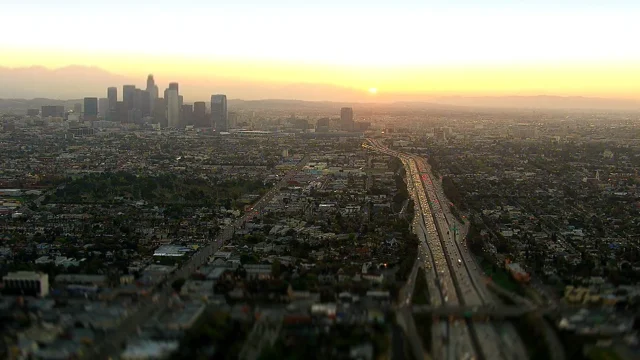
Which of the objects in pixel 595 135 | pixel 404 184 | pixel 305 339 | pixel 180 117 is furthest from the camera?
pixel 180 117

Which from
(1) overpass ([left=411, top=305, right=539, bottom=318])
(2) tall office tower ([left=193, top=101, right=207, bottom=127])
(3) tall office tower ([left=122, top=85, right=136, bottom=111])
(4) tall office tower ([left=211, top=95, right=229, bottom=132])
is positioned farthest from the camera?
(3) tall office tower ([left=122, top=85, right=136, bottom=111])

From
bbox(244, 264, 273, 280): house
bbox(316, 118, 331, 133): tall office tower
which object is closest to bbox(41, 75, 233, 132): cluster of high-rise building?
bbox(316, 118, 331, 133): tall office tower

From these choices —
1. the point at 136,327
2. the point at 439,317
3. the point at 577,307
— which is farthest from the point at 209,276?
the point at 577,307

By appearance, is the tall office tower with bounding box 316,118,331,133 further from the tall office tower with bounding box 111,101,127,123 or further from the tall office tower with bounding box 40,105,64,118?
the tall office tower with bounding box 40,105,64,118

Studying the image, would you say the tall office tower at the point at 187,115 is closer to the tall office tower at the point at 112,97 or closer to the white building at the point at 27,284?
the tall office tower at the point at 112,97

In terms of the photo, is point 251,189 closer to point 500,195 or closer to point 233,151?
point 500,195

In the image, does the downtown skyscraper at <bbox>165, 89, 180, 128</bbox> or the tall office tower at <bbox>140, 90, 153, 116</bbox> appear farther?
the tall office tower at <bbox>140, 90, 153, 116</bbox>


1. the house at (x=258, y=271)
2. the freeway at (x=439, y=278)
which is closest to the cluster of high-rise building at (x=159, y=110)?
the freeway at (x=439, y=278)
